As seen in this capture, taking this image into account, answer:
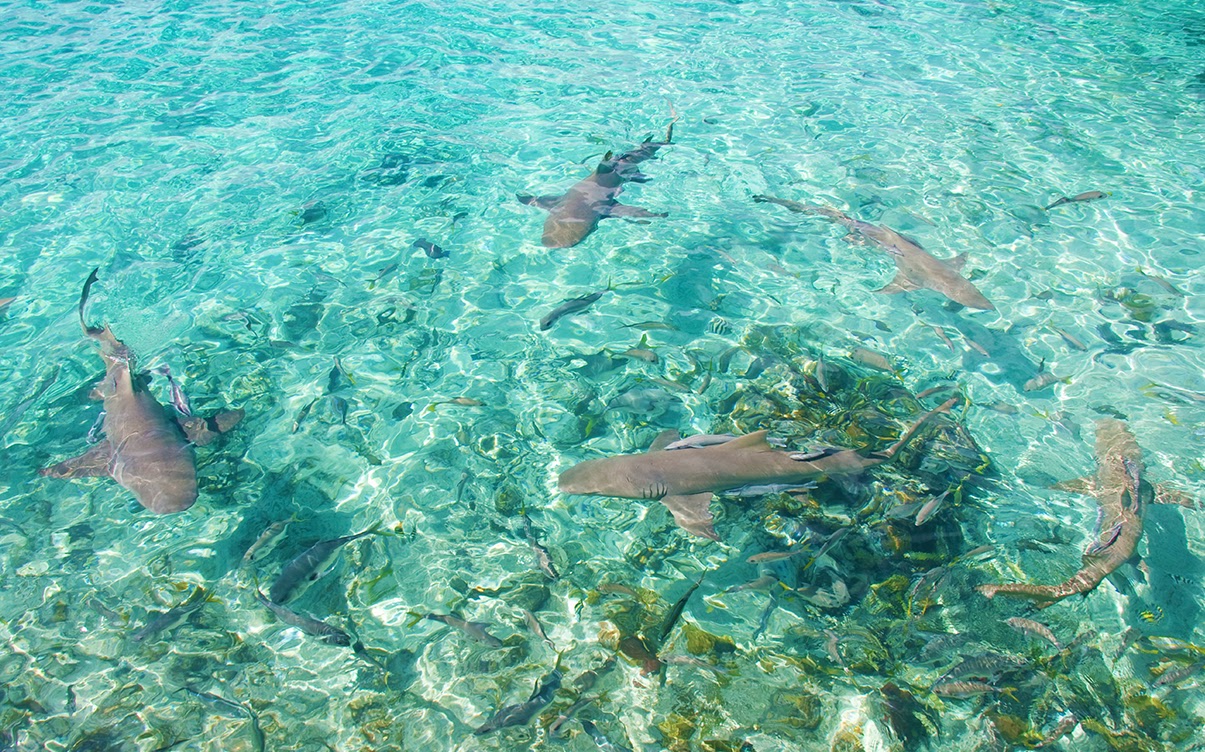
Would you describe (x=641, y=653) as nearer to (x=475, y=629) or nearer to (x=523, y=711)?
(x=523, y=711)

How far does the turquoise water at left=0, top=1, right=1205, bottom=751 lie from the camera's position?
13.0ft

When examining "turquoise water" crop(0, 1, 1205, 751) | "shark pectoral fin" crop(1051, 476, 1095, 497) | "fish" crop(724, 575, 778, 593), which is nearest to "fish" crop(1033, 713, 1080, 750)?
"turquoise water" crop(0, 1, 1205, 751)

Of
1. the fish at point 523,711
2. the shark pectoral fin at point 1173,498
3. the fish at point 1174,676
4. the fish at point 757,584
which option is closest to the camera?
the fish at point 523,711

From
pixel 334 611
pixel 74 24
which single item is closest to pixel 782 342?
pixel 334 611

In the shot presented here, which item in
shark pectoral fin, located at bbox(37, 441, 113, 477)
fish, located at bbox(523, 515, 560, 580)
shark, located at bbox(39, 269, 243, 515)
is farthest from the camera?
shark pectoral fin, located at bbox(37, 441, 113, 477)

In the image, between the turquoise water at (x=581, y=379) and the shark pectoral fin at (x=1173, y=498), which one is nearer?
the turquoise water at (x=581, y=379)

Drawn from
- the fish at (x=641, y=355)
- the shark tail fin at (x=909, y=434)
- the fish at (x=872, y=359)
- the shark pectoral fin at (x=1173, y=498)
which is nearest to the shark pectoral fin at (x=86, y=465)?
the fish at (x=641, y=355)

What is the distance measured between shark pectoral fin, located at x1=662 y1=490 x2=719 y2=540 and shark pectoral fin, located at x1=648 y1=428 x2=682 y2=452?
51cm

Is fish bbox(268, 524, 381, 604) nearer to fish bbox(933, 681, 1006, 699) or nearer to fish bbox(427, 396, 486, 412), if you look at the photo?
fish bbox(427, 396, 486, 412)

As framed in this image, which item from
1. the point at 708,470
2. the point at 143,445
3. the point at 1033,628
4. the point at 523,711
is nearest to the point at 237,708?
the point at 523,711

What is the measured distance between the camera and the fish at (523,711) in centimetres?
360

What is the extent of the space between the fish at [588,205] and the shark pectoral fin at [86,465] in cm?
457

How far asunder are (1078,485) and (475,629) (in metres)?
4.69

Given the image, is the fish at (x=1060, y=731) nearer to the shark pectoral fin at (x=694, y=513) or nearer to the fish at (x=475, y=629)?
the shark pectoral fin at (x=694, y=513)
